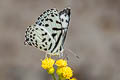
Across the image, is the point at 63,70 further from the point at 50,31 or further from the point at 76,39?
the point at 76,39

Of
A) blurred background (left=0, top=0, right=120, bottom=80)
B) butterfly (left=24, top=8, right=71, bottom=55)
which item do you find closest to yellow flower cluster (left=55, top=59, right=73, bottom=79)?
butterfly (left=24, top=8, right=71, bottom=55)

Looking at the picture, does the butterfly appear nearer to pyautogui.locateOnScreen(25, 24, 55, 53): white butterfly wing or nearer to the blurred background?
pyautogui.locateOnScreen(25, 24, 55, 53): white butterfly wing

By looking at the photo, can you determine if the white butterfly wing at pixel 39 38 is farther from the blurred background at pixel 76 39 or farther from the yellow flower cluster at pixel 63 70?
the blurred background at pixel 76 39

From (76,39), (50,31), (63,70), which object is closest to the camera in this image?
(50,31)

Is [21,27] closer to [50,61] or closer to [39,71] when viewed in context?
[39,71]

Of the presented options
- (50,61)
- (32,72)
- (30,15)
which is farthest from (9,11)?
(50,61)

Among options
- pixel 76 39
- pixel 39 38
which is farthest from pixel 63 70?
pixel 76 39
